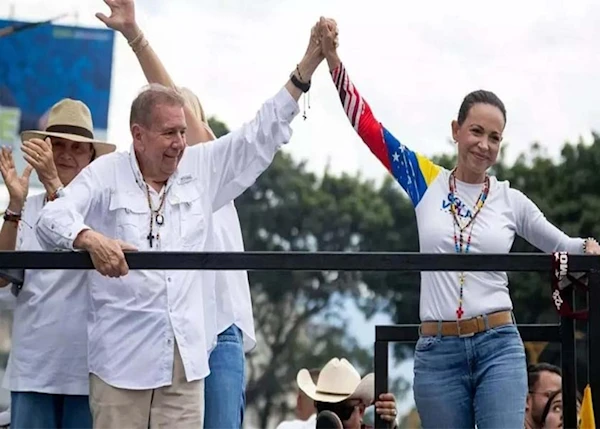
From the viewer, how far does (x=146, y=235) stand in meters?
5.37

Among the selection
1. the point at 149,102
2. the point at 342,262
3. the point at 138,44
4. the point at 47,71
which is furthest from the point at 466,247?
the point at 47,71

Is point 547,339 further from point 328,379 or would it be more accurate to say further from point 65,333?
point 328,379

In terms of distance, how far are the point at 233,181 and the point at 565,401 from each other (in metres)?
1.50

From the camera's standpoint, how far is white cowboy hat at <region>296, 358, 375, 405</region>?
8.23m

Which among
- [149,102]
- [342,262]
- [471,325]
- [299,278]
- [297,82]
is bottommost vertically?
[471,325]

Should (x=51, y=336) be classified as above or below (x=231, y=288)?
below

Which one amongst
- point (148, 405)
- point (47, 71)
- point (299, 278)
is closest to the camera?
point (148, 405)

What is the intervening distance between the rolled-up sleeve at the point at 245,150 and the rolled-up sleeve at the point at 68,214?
48cm

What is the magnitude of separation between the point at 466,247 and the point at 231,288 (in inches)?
38.1

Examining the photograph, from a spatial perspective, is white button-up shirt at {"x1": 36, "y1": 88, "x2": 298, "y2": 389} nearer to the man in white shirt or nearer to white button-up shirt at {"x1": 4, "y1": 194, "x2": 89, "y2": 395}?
the man in white shirt

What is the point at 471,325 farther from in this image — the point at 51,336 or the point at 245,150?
the point at 51,336

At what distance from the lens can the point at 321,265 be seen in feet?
15.4

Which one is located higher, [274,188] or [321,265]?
[274,188]

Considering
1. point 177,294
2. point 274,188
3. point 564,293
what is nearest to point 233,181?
point 177,294
